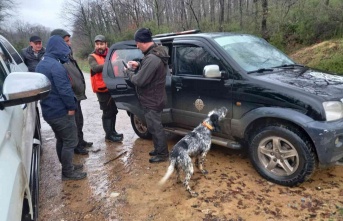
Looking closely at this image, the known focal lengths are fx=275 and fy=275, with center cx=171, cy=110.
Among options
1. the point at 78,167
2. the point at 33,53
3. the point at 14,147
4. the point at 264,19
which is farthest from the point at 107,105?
the point at 264,19

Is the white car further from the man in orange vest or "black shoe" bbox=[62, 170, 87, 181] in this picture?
the man in orange vest

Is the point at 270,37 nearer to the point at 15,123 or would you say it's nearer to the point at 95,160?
the point at 95,160

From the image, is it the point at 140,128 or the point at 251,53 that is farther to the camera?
the point at 140,128

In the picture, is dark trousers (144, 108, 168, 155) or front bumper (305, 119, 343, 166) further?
dark trousers (144, 108, 168, 155)

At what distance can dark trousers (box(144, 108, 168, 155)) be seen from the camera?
406 centimetres

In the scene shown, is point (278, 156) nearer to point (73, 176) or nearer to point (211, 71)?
point (211, 71)

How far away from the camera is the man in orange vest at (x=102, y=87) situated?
503 centimetres

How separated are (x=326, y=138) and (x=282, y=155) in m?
0.56

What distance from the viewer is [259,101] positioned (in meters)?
3.40

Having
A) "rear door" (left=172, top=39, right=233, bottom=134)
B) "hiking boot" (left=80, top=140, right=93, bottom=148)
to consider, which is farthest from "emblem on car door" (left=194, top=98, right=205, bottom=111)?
"hiking boot" (left=80, top=140, right=93, bottom=148)

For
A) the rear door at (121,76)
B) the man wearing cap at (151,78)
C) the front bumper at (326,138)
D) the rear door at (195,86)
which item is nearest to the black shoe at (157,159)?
the man wearing cap at (151,78)

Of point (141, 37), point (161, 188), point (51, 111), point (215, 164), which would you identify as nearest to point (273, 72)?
point (215, 164)

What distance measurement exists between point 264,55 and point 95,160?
320 centimetres

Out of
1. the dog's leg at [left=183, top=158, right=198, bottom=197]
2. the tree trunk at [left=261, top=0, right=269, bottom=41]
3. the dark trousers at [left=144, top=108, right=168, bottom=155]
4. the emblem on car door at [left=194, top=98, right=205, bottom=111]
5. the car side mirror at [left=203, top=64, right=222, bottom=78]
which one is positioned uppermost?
the tree trunk at [left=261, top=0, right=269, bottom=41]
